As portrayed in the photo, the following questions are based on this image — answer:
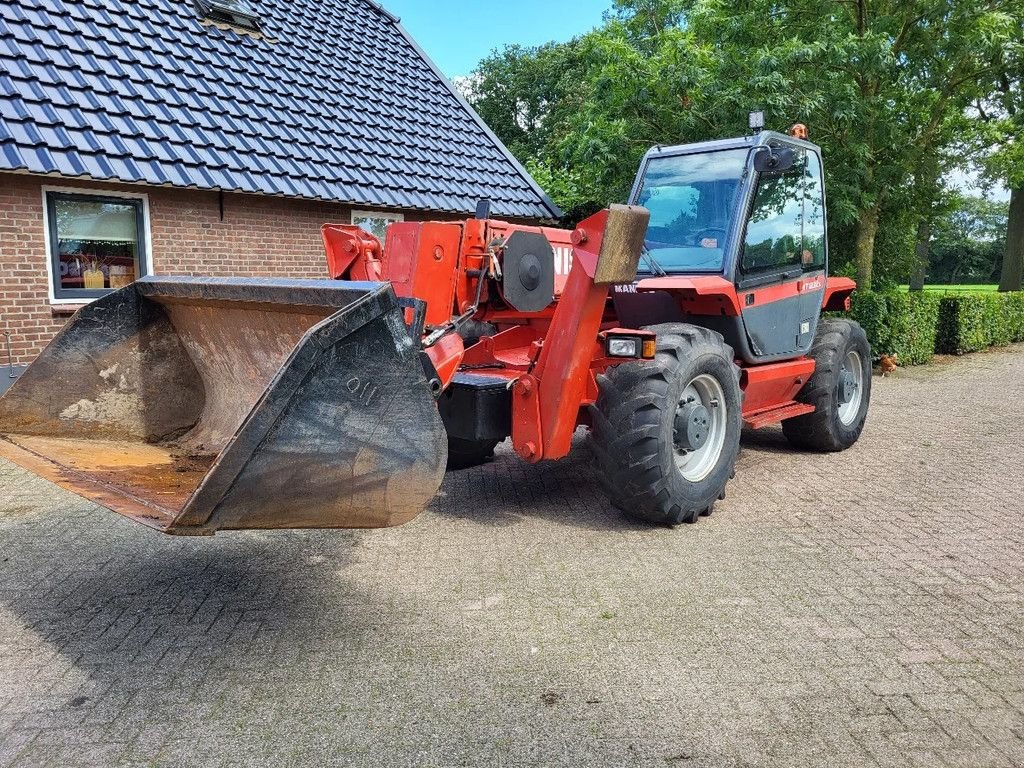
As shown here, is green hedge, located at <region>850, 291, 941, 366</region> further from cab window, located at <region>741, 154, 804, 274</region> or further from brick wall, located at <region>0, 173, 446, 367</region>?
cab window, located at <region>741, 154, 804, 274</region>

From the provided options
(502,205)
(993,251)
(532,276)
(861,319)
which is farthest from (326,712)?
(993,251)

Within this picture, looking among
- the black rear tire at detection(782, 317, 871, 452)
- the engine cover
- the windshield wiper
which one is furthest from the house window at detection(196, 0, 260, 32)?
the black rear tire at detection(782, 317, 871, 452)

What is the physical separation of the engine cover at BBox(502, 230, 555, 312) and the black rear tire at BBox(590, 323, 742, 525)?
2.34 feet

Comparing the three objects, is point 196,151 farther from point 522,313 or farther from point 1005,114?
point 1005,114

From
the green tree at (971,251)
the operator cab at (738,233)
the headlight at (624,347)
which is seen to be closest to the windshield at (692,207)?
the operator cab at (738,233)

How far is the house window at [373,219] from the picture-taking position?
35.5ft

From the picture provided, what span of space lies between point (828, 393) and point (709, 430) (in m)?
1.97

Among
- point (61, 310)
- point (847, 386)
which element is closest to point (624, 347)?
point (847, 386)

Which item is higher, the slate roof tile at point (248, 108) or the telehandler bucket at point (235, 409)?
the slate roof tile at point (248, 108)

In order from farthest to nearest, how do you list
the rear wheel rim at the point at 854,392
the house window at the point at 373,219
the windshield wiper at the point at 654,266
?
the house window at the point at 373,219 → the rear wheel rim at the point at 854,392 → the windshield wiper at the point at 654,266

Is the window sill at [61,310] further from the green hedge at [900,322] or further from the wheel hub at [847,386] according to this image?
the green hedge at [900,322]

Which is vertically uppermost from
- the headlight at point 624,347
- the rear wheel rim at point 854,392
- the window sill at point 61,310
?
the headlight at point 624,347

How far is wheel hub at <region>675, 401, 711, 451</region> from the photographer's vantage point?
16.1 feet

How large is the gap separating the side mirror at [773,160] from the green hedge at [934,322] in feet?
25.3
